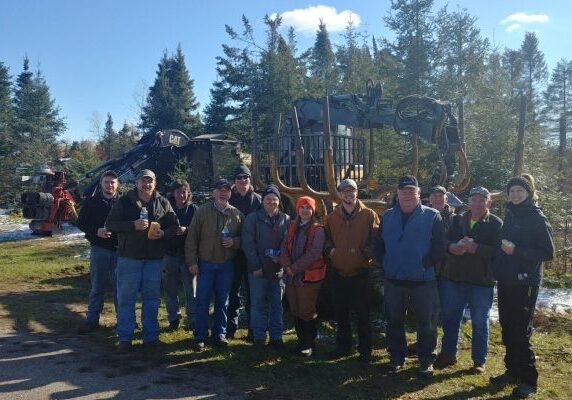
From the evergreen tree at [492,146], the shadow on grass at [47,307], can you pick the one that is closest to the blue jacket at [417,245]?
the shadow on grass at [47,307]

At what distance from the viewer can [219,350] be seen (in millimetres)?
5539

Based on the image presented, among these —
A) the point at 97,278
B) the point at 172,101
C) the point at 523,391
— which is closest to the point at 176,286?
the point at 97,278

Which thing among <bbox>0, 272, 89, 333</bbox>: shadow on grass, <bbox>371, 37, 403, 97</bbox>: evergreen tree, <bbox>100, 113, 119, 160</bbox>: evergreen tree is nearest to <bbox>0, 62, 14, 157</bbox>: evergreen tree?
<bbox>100, 113, 119, 160</bbox>: evergreen tree

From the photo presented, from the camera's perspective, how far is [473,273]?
5.08m

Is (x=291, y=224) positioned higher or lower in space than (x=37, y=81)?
lower

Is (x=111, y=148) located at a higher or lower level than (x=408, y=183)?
higher

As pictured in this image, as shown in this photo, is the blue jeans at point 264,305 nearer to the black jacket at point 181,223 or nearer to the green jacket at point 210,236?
the green jacket at point 210,236

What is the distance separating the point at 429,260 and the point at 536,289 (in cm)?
95

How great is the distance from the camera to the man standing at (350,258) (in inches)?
207

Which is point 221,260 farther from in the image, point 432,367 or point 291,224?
point 432,367

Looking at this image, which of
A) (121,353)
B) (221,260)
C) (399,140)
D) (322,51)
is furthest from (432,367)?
(322,51)

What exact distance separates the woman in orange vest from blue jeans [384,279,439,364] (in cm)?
80

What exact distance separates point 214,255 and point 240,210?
768 millimetres

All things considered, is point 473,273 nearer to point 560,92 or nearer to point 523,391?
point 523,391
